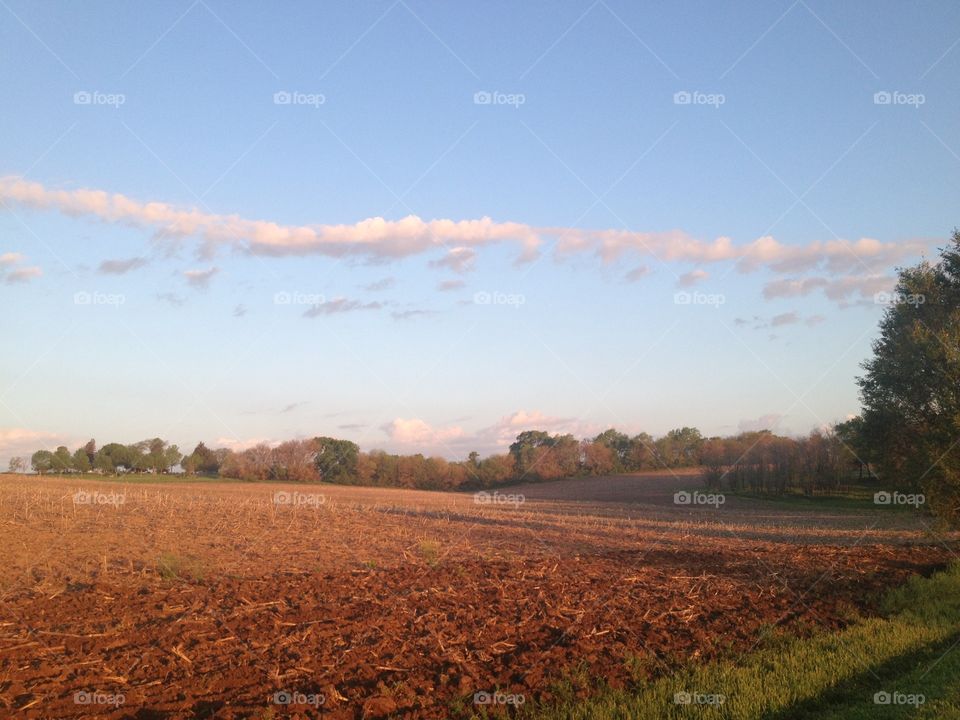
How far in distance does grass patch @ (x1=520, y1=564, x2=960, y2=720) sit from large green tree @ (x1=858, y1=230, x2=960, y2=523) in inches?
370

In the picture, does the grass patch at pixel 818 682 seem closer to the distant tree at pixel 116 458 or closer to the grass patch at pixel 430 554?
the grass patch at pixel 430 554

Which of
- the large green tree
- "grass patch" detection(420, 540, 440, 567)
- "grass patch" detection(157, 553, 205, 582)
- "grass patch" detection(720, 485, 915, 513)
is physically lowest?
"grass patch" detection(720, 485, 915, 513)

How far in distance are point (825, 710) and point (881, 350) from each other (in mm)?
20224

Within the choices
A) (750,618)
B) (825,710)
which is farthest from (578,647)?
(750,618)

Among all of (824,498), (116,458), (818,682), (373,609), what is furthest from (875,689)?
(116,458)

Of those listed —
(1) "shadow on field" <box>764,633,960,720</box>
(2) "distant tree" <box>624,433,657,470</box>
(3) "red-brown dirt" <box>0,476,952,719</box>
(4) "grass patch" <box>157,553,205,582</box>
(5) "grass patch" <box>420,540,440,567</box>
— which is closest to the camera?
(1) "shadow on field" <box>764,633,960,720</box>

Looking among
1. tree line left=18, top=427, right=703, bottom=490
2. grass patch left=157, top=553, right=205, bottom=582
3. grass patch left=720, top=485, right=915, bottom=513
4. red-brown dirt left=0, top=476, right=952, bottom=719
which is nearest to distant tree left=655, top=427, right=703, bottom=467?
tree line left=18, top=427, right=703, bottom=490

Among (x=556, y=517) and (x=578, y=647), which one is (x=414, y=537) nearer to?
(x=556, y=517)

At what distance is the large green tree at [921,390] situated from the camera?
64.2ft

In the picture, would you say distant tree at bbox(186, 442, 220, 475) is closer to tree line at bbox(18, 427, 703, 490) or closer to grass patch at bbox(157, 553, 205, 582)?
tree line at bbox(18, 427, 703, 490)

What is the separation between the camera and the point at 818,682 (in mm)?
8656

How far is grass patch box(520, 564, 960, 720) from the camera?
7.43 metres

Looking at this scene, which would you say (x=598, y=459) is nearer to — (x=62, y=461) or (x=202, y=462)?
(x=202, y=462)

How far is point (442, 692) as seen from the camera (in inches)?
304
